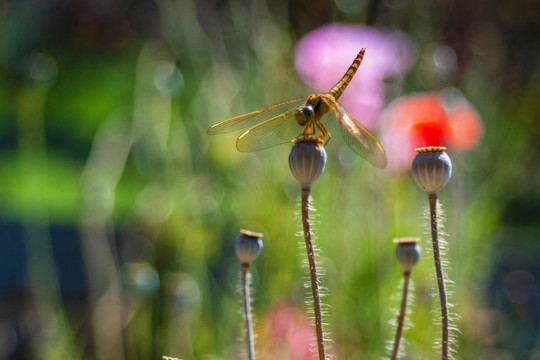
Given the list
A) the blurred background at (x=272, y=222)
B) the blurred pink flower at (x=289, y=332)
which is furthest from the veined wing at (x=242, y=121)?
the blurred pink flower at (x=289, y=332)

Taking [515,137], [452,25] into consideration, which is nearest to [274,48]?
[515,137]

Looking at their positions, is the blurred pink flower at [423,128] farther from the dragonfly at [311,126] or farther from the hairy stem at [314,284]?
the hairy stem at [314,284]

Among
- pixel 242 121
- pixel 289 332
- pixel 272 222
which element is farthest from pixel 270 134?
pixel 272 222

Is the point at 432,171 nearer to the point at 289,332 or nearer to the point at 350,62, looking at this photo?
the point at 289,332

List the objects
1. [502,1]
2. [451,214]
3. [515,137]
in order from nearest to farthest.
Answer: [451,214] → [515,137] → [502,1]

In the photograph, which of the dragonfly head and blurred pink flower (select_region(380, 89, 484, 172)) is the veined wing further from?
blurred pink flower (select_region(380, 89, 484, 172))

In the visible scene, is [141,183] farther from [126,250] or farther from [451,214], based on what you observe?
[451,214]

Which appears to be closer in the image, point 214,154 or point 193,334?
point 193,334
